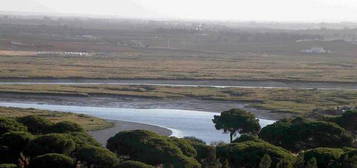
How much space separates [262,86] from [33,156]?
51465 millimetres

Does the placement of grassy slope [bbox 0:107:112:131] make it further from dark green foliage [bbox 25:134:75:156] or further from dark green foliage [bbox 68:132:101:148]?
dark green foliage [bbox 25:134:75:156]

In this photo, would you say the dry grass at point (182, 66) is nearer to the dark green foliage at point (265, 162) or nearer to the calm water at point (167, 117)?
the calm water at point (167, 117)

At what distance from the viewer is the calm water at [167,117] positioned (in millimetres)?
51062

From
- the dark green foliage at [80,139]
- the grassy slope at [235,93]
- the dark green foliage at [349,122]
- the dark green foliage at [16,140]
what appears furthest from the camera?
the grassy slope at [235,93]

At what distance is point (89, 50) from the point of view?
13138 centimetres

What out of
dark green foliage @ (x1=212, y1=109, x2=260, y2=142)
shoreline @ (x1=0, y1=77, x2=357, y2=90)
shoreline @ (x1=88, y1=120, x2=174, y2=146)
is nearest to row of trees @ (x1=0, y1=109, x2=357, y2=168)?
dark green foliage @ (x1=212, y1=109, x2=260, y2=142)

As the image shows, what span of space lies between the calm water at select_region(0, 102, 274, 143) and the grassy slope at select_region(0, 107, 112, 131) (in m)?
2.92

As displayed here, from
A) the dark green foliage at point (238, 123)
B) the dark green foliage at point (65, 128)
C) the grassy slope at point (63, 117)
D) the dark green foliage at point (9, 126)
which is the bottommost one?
the grassy slope at point (63, 117)

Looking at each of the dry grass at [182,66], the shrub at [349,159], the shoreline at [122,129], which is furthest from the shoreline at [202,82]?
the shrub at [349,159]

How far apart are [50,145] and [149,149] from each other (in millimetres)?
3908

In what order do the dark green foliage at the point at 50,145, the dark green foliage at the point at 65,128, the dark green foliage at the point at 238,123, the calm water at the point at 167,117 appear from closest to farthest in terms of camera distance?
the dark green foliage at the point at 50,145 → the dark green foliage at the point at 65,128 → the dark green foliage at the point at 238,123 → the calm water at the point at 167,117

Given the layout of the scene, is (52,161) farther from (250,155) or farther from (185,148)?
(250,155)

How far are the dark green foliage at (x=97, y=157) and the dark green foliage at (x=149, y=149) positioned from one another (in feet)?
6.80

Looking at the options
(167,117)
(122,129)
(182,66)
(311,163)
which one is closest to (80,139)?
(311,163)
